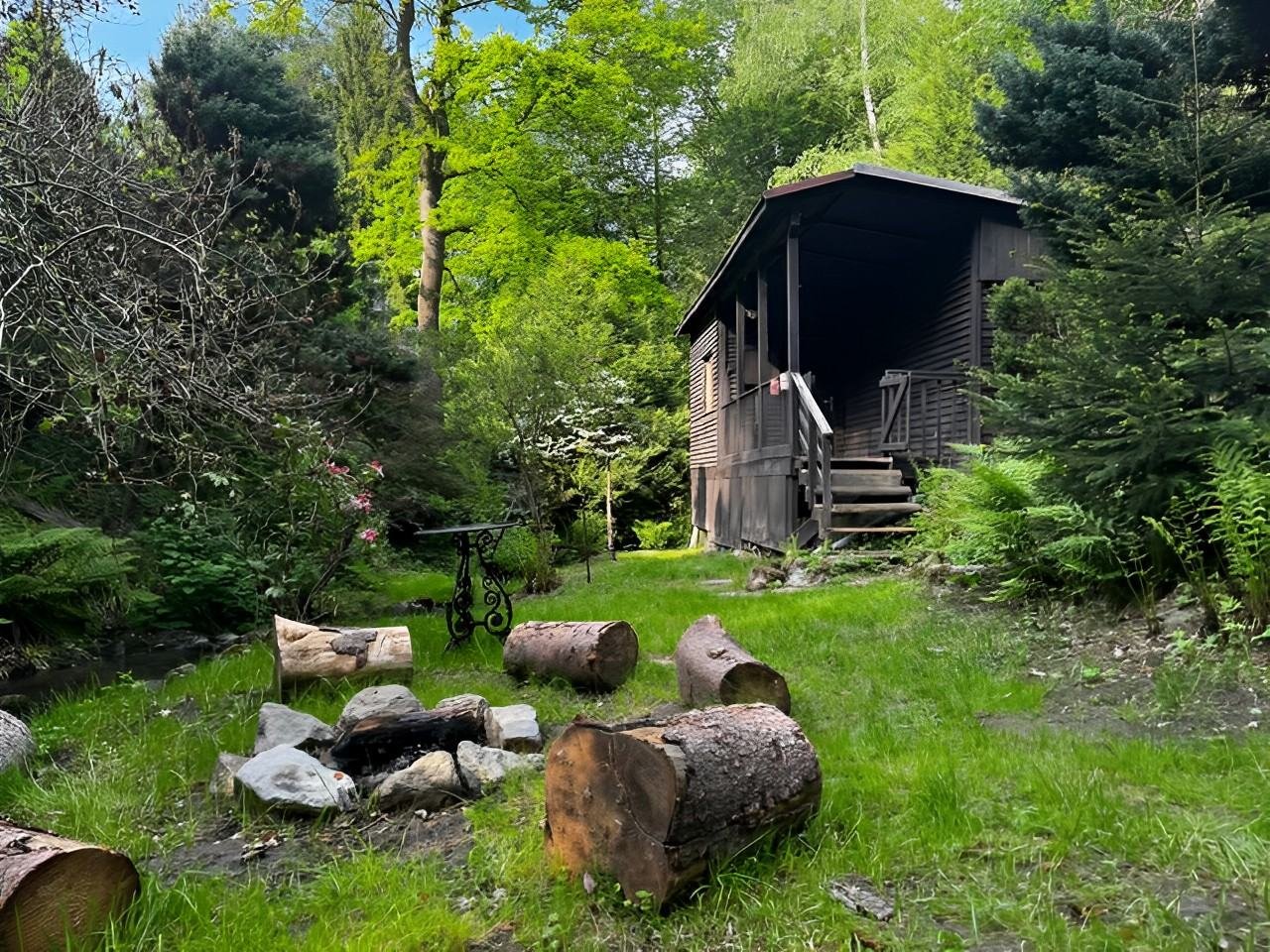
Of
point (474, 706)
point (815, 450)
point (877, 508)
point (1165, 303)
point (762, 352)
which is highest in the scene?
point (762, 352)

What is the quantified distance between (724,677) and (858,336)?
1260cm

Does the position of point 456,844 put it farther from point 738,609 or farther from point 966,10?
point 966,10

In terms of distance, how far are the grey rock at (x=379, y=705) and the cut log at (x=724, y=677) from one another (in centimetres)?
140

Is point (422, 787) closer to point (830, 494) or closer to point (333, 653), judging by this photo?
point (333, 653)

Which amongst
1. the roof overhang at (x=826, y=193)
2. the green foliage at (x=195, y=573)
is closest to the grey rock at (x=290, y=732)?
the green foliage at (x=195, y=573)

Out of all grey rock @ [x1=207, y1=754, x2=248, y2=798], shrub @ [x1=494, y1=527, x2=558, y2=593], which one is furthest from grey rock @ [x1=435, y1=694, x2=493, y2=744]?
shrub @ [x1=494, y1=527, x2=558, y2=593]

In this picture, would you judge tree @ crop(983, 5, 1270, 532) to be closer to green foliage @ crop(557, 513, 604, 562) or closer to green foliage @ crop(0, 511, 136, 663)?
green foliage @ crop(0, 511, 136, 663)

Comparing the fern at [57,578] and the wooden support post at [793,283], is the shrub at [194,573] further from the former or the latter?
the wooden support post at [793,283]

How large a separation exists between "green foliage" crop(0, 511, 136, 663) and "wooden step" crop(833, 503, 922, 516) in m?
7.10

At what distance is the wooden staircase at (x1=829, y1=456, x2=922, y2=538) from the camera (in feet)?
29.9

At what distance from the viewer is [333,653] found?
193 inches

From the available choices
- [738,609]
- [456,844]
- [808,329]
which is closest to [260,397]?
[456,844]

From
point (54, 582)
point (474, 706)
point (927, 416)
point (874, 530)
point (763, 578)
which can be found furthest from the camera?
point (927, 416)

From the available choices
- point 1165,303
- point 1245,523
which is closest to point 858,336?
point 1165,303
